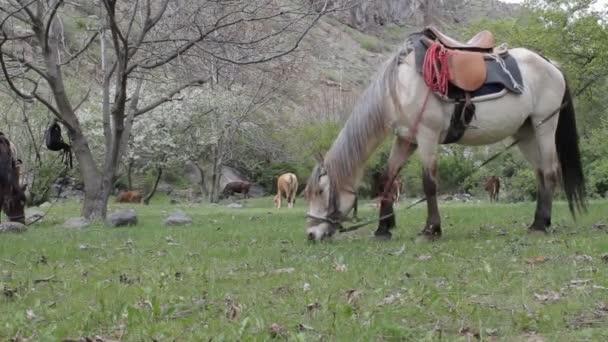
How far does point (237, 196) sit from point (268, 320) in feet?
125

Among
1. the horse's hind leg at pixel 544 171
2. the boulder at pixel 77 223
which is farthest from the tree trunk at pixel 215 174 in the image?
the horse's hind leg at pixel 544 171

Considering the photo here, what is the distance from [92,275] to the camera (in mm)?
5848

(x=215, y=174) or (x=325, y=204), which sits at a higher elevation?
(x=215, y=174)

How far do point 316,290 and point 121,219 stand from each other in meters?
9.06

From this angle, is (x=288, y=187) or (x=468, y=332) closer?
(x=468, y=332)

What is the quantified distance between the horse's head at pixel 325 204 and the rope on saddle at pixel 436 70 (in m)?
1.59

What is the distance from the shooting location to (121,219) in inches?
509

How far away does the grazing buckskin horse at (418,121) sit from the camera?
25.6ft

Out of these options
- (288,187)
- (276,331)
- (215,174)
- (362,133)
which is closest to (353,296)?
(276,331)

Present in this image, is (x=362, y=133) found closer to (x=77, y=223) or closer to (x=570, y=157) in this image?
(x=570, y=157)

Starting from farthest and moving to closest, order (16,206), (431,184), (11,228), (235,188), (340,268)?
1. (235,188)
2. (16,206)
3. (11,228)
4. (431,184)
5. (340,268)

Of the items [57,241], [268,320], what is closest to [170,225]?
[57,241]

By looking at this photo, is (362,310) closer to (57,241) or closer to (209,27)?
(57,241)

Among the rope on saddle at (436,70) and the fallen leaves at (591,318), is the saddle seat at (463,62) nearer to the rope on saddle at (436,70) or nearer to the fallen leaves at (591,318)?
the rope on saddle at (436,70)
